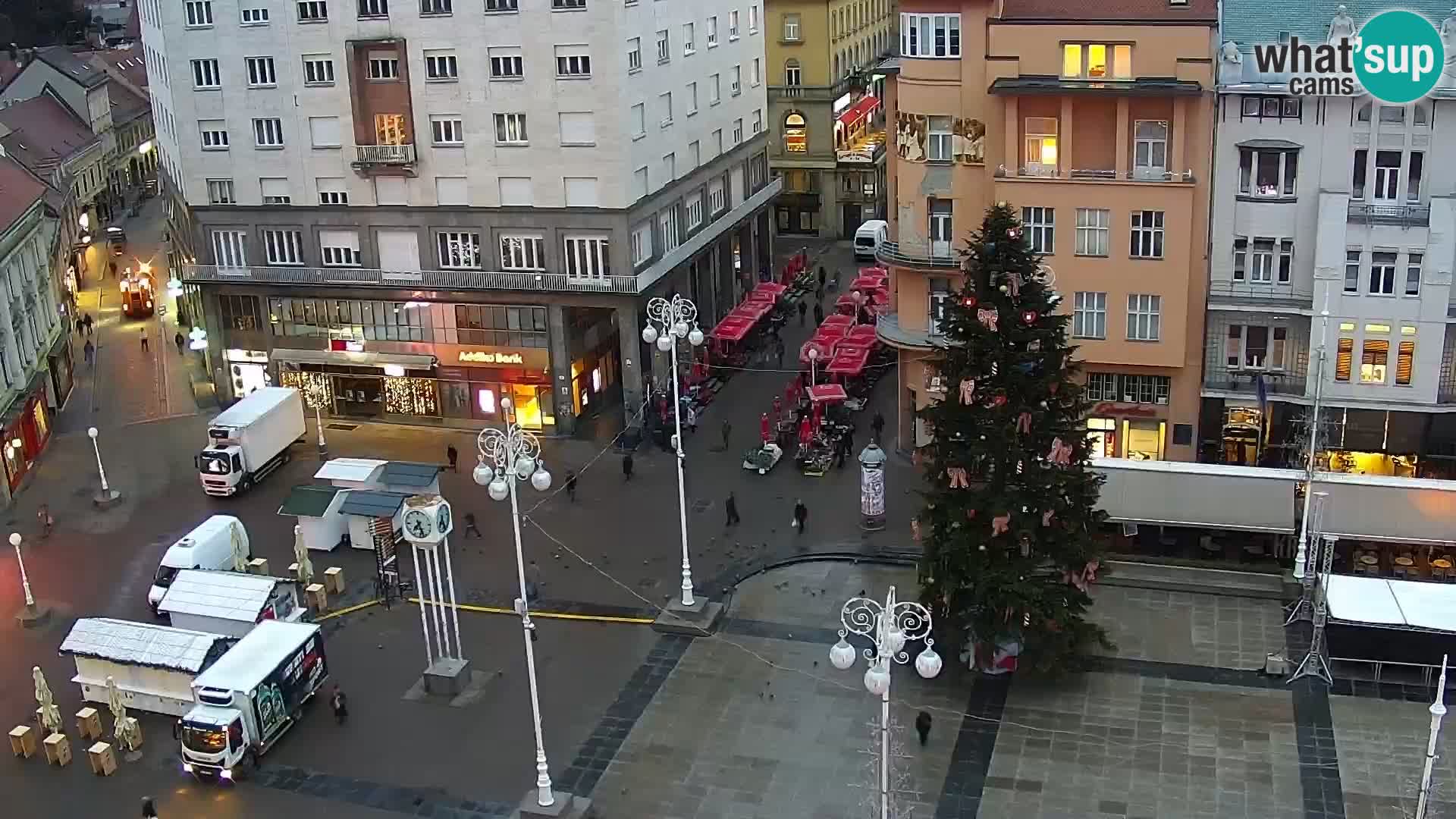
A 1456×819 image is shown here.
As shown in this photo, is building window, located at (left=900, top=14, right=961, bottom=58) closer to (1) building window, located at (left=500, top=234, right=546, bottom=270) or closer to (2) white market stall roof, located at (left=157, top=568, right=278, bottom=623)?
(1) building window, located at (left=500, top=234, right=546, bottom=270)

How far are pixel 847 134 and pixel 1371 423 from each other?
55.1 meters

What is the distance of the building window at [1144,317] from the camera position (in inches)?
2020

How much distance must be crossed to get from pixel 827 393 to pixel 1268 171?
67.7 ft

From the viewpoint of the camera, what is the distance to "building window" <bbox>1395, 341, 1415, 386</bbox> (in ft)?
160

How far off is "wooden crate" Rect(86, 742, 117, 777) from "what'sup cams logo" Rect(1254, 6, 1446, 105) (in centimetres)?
4196

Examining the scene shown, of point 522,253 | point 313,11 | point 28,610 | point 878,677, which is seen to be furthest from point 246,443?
point 878,677

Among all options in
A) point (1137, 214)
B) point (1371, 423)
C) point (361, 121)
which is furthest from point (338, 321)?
point (1371, 423)

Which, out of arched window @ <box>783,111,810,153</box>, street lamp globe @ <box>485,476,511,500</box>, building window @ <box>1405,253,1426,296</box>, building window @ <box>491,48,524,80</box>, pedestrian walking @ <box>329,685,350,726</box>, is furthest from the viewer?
arched window @ <box>783,111,810,153</box>

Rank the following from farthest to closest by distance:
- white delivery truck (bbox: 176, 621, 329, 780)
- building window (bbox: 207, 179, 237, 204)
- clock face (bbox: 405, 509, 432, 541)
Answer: building window (bbox: 207, 179, 237, 204) < clock face (bbox: 405, 509, 432, 541) < white delivery truck (bbox: 176, 621, 329, 780)

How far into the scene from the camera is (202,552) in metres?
49.2

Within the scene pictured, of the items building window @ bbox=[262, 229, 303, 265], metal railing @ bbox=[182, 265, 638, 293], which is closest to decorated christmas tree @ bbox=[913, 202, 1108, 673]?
metal railing @ bbox=[182, 265, 638, 293]

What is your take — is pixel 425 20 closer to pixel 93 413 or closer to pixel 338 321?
pixel 338 321

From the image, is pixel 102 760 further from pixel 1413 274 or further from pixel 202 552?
pixel 1413 274

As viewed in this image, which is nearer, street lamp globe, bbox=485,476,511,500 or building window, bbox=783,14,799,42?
street lamp globe, bbox=485,476,511,500
